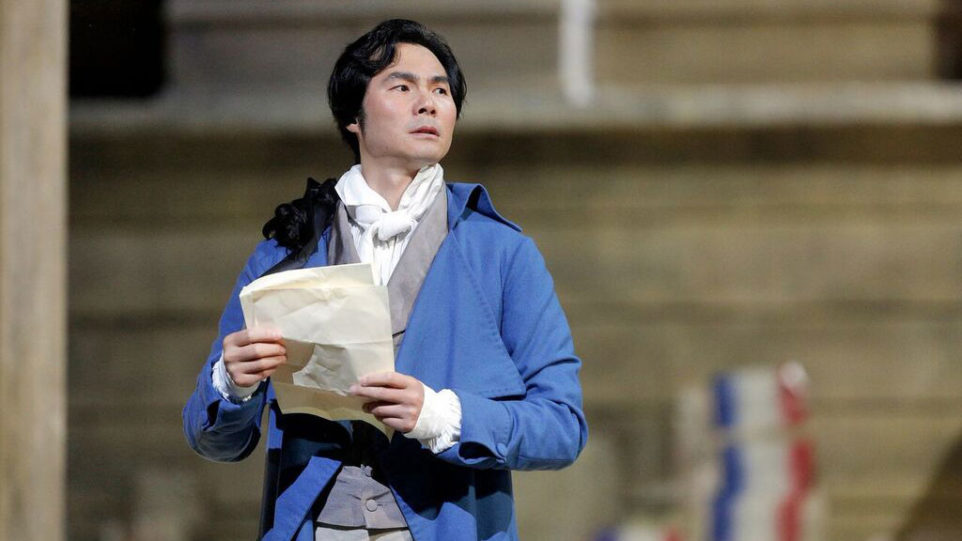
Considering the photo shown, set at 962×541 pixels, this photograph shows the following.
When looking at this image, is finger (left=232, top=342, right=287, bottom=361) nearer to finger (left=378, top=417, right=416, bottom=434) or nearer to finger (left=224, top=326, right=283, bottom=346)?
finger (left=224, top=326, right=283, bottom=346)

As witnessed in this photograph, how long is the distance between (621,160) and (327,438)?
405 cm

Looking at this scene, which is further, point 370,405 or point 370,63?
point 370,63

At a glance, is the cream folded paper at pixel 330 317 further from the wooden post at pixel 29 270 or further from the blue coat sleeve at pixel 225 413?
the wooden post at pixel 29 270

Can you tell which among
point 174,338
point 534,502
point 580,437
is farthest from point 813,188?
point 580,437

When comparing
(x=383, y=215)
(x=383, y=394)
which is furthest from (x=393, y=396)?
(x=383, y=215)

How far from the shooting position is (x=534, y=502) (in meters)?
5.31

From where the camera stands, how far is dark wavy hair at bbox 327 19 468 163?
173 centimetres

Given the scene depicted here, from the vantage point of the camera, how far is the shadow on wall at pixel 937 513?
562 centimetres

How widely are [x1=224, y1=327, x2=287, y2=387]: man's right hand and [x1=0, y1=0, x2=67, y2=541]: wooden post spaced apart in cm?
245

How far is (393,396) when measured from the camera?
1.53 m

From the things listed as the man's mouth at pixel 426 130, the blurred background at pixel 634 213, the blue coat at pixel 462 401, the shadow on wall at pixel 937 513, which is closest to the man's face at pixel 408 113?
A: the man's mouth at pixel 426 130

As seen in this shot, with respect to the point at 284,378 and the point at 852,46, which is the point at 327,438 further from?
the point at 852,46

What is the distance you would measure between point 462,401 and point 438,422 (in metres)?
0.05

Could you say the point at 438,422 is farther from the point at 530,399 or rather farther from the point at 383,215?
the point at 383,215
